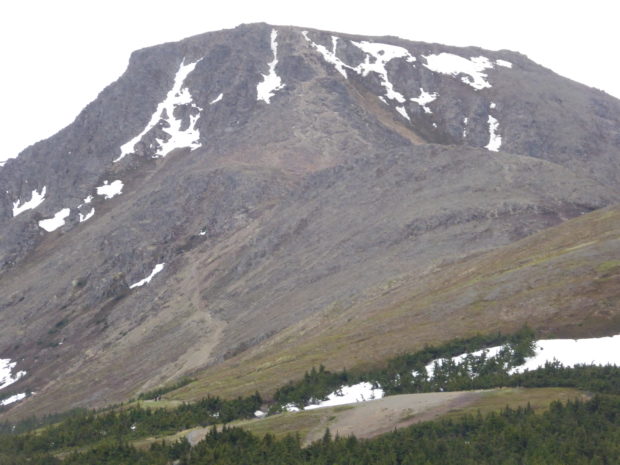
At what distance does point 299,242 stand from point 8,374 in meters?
52.5

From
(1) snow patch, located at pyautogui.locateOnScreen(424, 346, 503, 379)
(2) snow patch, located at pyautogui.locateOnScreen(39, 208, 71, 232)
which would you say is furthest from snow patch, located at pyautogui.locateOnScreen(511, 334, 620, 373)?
(2) snow patch, located at pyautogui.locateOnScreen(39, 208, 71, 232)

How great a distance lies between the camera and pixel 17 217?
193875 millimetres

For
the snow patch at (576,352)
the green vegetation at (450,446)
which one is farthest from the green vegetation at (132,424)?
the snow patch at (576,352)

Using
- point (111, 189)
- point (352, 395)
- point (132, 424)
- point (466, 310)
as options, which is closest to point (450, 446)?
point (352, 395)

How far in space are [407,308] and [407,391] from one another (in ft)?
75.7

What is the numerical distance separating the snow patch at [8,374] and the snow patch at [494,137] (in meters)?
116

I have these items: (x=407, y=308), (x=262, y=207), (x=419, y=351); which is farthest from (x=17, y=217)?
(x=419, y=351)

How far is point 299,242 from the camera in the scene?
130m

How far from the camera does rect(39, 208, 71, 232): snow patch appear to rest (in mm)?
183375

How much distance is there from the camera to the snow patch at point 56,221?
7219 inches

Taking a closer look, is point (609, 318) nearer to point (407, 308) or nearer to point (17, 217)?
point (407, 308)

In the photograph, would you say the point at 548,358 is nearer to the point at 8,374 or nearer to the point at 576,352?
the point at 576,352

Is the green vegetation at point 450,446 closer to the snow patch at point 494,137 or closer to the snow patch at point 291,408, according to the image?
the snow patch at point 291,408

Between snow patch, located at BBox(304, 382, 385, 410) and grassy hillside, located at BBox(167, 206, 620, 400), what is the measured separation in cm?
460
